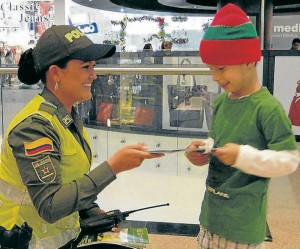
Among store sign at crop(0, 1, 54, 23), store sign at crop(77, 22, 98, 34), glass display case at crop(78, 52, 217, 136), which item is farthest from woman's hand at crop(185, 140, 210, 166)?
store sign at crop(77, 22, 98, 34)

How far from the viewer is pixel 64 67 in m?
1.46

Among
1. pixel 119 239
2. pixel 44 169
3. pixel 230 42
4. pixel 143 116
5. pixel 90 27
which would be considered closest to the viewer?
pixel 44 169

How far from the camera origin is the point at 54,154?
136 centimetres

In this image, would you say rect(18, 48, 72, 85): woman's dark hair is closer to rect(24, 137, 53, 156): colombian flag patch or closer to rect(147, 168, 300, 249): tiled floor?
rect(24, 137, 53, 156): colombian flag patch

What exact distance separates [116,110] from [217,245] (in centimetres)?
202

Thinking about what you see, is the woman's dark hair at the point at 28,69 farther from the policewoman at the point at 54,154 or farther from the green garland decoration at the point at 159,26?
the green garland decoration at the point at 159,26

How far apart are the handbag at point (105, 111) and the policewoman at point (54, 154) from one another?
186cm

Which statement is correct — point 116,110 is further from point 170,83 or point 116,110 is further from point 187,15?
point 187,15

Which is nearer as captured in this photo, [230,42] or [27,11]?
[230,42]

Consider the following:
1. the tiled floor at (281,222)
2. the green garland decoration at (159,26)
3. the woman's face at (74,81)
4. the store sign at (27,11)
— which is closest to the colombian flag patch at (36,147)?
the woman's face at (74,81)

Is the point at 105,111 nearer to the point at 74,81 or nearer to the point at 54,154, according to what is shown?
the point at 74,81

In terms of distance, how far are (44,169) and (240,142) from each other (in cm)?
60

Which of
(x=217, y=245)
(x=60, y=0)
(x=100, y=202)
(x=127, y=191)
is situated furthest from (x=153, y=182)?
(x=60, y=0)

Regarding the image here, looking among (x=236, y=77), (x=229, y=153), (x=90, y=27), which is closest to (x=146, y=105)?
(x=236, y=77)
